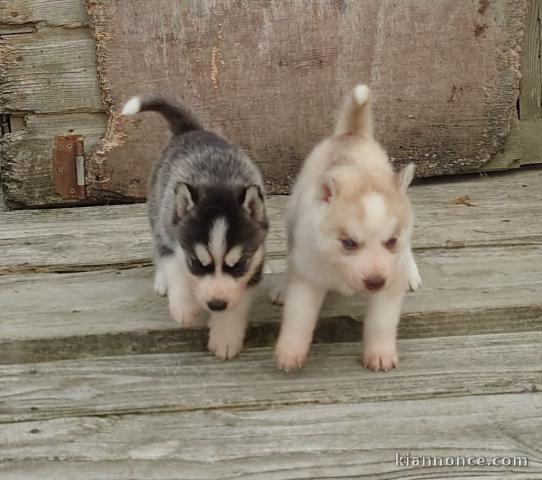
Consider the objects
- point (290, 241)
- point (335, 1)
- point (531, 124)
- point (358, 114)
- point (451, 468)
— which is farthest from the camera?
point (531, 124)

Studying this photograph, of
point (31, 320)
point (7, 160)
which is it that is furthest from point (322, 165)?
point (7, 160)

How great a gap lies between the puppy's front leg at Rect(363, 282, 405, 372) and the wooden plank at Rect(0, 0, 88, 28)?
314 centimetres

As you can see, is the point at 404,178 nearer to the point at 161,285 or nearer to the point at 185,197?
the point at 185,197

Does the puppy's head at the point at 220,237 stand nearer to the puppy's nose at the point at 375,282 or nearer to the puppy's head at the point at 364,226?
the puppy's head at the point at 364,226

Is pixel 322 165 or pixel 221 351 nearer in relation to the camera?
pixel 221 351

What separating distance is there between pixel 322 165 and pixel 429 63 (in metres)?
2.24

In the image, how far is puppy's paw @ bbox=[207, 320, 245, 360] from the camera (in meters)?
3.10

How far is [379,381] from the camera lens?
9.61ft

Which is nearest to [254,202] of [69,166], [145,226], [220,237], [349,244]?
[220,237]

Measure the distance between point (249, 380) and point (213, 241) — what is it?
52 cm

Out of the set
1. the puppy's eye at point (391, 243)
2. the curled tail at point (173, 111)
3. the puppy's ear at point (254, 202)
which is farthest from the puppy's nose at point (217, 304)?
the curled tail at point (173, 111)

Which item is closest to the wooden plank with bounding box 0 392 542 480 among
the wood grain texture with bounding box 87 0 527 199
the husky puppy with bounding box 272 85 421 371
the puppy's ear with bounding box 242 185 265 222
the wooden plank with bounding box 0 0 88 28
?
the husky puppy with bounding box 272 85 421 371

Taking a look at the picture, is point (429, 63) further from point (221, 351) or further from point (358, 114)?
point (221, 351)

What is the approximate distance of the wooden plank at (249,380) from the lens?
2807 mm
